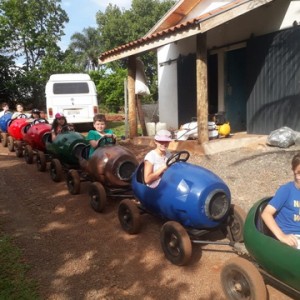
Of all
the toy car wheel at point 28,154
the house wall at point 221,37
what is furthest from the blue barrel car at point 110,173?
the house wall at point 221,37

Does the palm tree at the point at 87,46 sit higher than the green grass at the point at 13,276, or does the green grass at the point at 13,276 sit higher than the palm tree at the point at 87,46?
the palm tree at the point at 87,46

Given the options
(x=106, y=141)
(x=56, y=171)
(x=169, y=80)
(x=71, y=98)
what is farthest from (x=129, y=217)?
(x=71, y=98)

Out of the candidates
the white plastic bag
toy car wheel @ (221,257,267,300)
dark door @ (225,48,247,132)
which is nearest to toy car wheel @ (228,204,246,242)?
toy car wheel @ (221,257,267,300)

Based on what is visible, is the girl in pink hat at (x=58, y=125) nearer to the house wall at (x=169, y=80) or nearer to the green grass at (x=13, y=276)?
the green grass at (x=13, y=276)

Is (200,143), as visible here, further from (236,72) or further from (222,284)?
(222,284)

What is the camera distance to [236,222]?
4.10 m

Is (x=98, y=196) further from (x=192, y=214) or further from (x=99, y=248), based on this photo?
(x=192, y=214)

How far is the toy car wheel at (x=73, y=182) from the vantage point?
6195 mm

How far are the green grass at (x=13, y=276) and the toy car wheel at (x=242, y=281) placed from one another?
173 cm

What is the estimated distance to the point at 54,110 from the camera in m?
13.9

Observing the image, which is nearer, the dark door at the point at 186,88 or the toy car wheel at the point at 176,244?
the toy car wheel at the point at 176,244

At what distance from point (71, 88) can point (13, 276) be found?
11.8m

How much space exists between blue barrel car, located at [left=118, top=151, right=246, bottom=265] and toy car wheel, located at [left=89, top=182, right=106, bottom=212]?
1205 millimetres

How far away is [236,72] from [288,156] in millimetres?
4342
